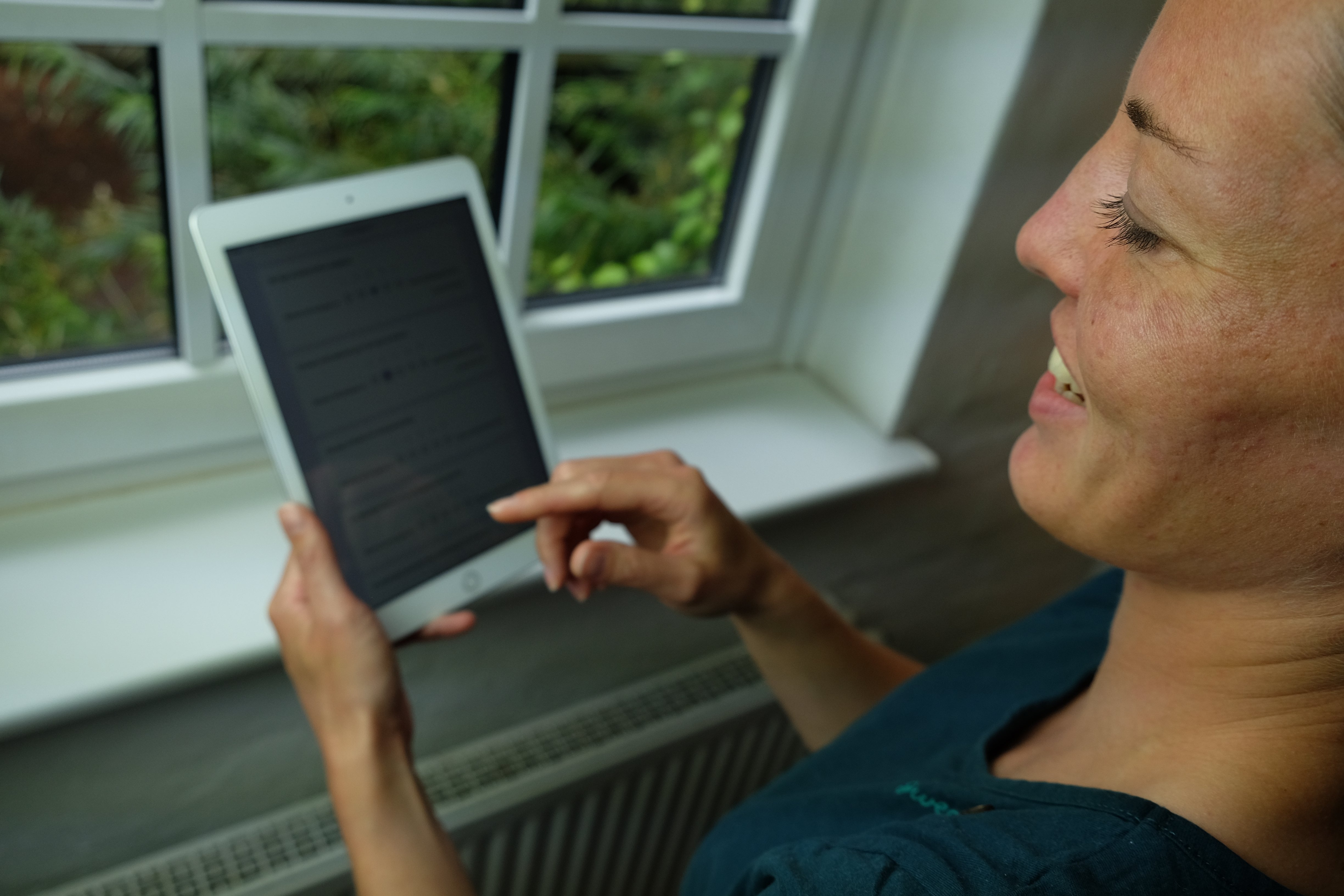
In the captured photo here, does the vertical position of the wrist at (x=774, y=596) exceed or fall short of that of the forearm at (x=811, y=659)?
it exceeds it

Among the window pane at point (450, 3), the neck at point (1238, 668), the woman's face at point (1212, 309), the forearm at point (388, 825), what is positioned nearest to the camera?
the woman's face at point (1212, 309)

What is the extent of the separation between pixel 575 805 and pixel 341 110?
2.17ft

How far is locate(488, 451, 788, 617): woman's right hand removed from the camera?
716 mm

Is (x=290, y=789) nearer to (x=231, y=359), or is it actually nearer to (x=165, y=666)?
(x=165, y=666)

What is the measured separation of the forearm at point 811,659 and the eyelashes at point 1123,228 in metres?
0.39

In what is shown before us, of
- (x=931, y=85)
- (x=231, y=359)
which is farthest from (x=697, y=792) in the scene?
(x=931, y=85)

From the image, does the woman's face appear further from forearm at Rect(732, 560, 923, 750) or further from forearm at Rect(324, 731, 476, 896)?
forearm at Rect(324, 731, 476, 896)

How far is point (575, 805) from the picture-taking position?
3.28 ft

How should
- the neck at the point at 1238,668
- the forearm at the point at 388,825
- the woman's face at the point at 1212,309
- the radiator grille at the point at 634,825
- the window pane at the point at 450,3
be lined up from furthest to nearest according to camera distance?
the radiator grille at the point at 634,825, the window pane at the point at 450,3, the forearm at the point at 388,825, the neck at the point at 1238,668, the woman's face at the point at 1212,309

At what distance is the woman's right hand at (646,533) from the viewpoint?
2.35 ft

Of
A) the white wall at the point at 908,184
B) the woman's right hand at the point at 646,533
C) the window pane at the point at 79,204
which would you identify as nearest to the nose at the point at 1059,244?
the woman's right hand at the point at 646,533

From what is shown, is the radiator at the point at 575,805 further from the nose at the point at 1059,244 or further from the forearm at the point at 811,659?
the nose at the point at 1059,244

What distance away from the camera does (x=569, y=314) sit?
0.99 m

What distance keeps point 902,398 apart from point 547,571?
1.63ft
